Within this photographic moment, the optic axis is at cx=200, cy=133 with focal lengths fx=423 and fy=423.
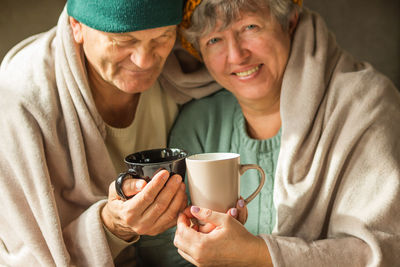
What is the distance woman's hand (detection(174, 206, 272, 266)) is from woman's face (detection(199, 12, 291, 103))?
1.43 feet

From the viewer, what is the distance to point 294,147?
1091 mm

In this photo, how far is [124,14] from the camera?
3.28 feet

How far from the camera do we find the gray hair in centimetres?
114

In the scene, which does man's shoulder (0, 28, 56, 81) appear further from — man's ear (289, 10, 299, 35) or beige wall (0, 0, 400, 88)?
beige wall (0, 0, 400, 88)

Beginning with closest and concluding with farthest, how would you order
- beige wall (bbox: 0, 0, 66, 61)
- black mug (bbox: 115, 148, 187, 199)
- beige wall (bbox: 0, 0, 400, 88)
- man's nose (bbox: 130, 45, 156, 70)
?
black mug (bbox: 115, 148, 187, 199) → man's nose (bbox: 130, 45, 156, 70) → beige wall (bbox: 0, 0, 66, 61) → beige wall (bbox: 0, 0, 400, 88)

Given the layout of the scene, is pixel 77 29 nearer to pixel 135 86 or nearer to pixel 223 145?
pixel 135 86

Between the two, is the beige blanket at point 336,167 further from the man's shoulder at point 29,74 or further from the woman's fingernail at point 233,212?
the man's shoulder at point 29,74

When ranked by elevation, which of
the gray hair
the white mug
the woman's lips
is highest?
the gray hair

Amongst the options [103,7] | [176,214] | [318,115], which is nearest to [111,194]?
[176,214]

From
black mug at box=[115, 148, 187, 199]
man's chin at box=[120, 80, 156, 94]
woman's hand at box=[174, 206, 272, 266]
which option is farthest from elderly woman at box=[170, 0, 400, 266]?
man's chin at box=[120, 80, 156, 94]

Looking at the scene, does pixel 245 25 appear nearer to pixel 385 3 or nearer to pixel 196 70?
pixel 196 70

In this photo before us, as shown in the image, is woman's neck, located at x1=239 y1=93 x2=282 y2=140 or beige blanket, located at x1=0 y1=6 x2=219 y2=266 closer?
beige blanket, located at x1=0 y1=6 x2=219 y2=266

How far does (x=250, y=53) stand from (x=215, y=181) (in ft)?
1.50

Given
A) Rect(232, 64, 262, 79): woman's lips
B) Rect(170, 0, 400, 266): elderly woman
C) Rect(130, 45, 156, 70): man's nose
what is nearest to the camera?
Rect(170, 0, 400, 266): elderly woman
